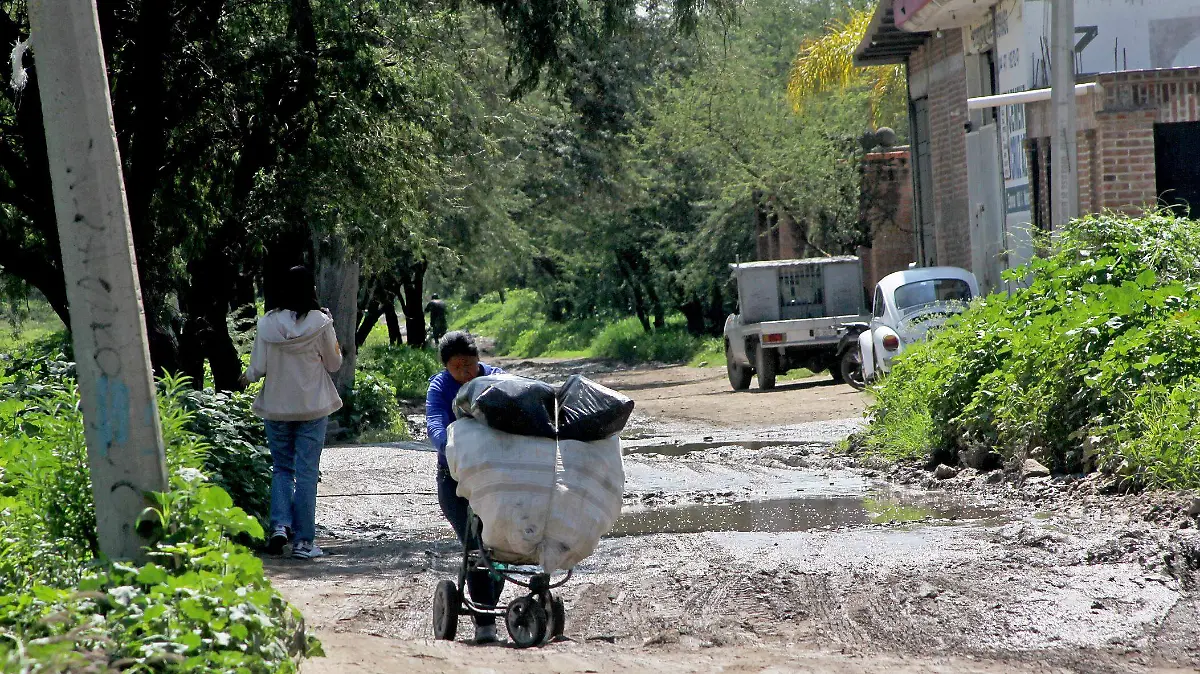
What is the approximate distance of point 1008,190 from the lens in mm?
19562

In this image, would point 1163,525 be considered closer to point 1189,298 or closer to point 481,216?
point 1189,298

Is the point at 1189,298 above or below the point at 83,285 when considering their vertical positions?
below

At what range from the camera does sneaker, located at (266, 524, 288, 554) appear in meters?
7.98

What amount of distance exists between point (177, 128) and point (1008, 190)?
12094mm

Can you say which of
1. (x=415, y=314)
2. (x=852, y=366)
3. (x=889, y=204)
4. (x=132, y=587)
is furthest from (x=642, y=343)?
(x=132, y=587)

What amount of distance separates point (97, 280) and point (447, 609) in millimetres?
1939

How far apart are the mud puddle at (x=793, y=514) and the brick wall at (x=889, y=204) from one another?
854 inches

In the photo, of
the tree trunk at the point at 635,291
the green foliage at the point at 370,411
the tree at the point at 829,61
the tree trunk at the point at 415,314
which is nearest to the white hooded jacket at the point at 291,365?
the green foliage at the point at 370,411

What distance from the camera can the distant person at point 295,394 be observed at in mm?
7871

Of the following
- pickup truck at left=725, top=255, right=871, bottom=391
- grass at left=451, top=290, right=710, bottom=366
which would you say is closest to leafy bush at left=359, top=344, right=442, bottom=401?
pickup truck at left=725, top=255, right=871, bottom=391

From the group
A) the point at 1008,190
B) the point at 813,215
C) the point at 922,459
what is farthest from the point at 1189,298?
the point at 813,215

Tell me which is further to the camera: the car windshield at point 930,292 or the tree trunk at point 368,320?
the tree trunk at point 368,320

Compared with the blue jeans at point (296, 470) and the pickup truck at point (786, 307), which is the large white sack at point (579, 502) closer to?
the blue jeans at point (296, 470)

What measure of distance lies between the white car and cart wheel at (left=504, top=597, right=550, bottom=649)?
13471 mm
